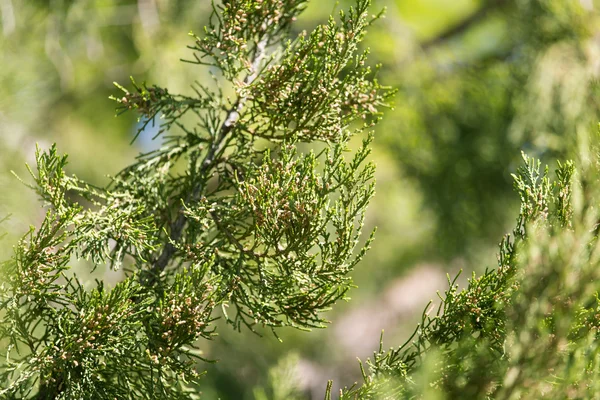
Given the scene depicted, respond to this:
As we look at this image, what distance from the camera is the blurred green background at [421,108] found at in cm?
180

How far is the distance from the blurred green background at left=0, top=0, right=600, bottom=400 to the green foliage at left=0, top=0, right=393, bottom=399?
112mm

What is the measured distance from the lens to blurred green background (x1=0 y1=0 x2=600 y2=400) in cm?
180

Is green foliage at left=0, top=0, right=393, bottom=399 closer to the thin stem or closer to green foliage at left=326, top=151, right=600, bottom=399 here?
the thin stem

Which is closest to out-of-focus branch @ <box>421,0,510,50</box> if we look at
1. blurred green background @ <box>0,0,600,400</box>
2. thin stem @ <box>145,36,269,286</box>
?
blurred green background @ <box>0,0,600,400</box>

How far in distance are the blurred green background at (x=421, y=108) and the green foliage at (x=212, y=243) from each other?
11 centimetres

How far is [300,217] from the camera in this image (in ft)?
2.42

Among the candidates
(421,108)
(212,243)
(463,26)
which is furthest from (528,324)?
(463,26)

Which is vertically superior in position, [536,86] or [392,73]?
[392,73]

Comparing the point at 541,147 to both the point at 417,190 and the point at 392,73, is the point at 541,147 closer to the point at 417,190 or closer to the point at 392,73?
the point at 417,190

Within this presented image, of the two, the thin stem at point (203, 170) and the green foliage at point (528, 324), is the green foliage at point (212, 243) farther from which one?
the green foliage at point (528, 324)

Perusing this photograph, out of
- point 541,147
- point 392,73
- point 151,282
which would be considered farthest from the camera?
point 392,73

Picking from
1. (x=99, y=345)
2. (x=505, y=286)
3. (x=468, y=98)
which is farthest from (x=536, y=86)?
(x=99, y=345)

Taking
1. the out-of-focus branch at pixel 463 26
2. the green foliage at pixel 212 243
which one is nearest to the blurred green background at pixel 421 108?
the out-of-focus branch at pixel 463 26

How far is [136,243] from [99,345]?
0.44 ft
